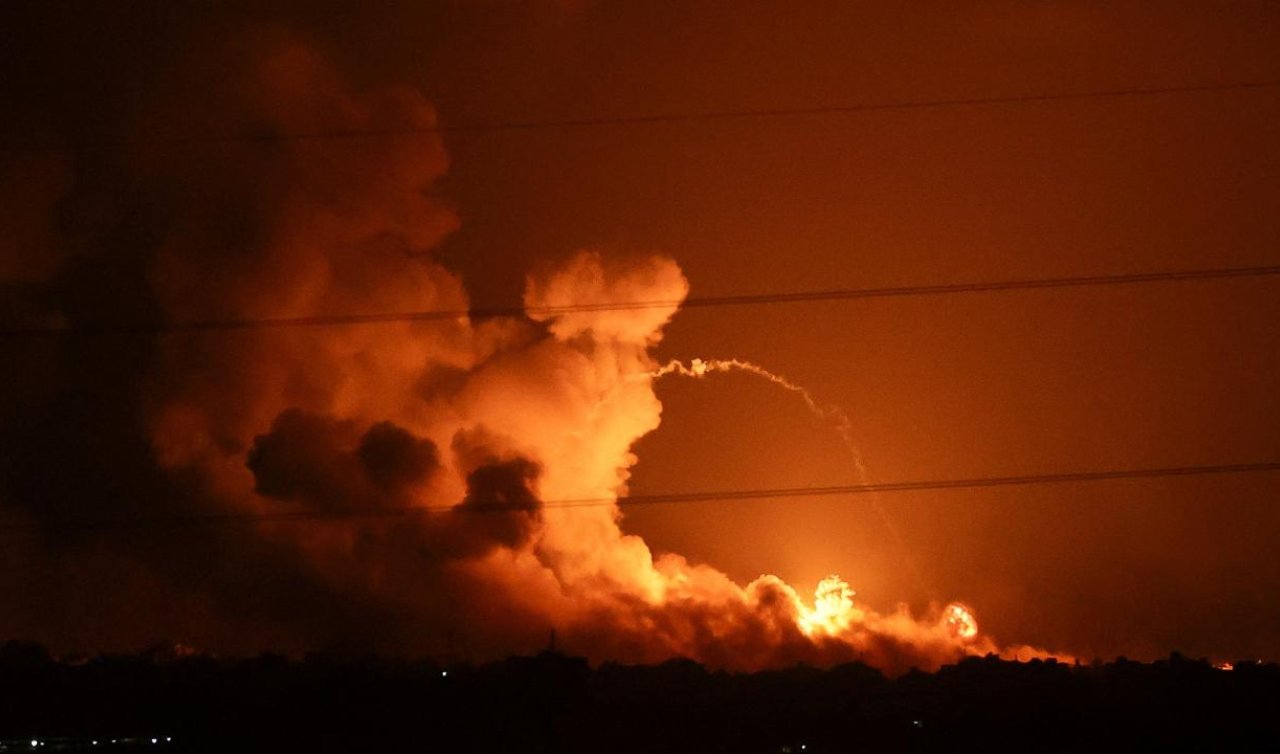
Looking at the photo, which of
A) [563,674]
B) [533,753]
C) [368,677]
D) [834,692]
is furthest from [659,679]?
[533,753]


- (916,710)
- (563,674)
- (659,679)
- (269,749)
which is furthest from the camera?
(659,679)

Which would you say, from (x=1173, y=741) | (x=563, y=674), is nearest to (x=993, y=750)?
(x=1173, y=741)

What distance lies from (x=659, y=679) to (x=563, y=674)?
1532 cm

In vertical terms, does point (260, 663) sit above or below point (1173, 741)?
above

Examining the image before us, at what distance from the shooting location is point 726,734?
1602 inches

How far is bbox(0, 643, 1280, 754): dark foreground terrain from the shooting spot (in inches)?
1567

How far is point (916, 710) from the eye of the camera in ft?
151

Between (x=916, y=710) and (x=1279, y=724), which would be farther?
(x=916, y=710)

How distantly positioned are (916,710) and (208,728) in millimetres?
22941

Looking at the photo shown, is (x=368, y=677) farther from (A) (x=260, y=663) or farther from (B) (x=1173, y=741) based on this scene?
(B) (x=1173, y=741)

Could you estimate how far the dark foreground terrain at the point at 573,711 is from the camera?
131ft

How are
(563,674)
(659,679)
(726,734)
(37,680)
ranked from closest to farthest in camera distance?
(726,734), (563,674), (37,680), (659,679)

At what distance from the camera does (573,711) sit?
44594mm

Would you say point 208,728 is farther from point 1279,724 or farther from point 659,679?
point 1279,724
